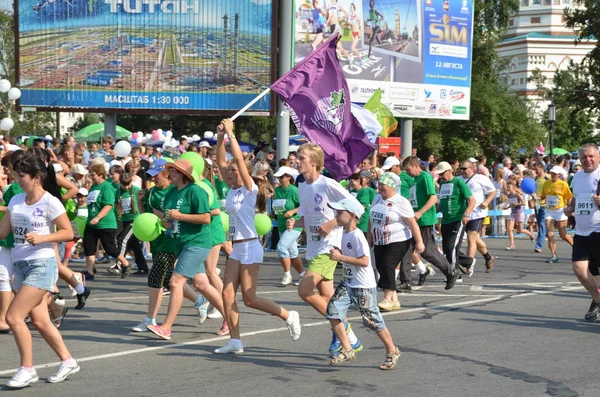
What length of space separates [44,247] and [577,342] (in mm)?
5083

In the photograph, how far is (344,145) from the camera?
1238cm

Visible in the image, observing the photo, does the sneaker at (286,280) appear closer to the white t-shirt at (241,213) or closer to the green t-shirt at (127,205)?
the green t-shirt at (127,205)

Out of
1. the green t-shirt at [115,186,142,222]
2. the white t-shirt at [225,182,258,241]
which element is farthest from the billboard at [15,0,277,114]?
the white t-shirt at [225,182,258,241]

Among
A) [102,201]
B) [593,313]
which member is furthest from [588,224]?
[102,201]

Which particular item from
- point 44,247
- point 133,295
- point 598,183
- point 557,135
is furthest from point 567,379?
point 557,135

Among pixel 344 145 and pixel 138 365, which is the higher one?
pixel 344 145

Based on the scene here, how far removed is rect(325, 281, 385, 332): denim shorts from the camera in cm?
792

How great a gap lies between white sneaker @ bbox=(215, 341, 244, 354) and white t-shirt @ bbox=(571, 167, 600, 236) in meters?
4.30

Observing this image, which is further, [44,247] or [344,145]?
[344,145]

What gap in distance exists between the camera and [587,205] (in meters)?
10.7

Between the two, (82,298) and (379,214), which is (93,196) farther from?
(379,214)

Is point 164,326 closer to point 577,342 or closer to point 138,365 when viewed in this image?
point 138,365

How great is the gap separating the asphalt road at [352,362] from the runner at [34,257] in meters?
0.24

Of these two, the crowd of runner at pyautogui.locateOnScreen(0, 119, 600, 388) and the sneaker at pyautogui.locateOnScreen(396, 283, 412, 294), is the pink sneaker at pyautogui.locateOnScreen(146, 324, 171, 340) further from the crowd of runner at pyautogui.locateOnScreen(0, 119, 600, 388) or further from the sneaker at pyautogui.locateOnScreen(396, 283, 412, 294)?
the sneaker at pyautogui.locateOnScreen(396, 283, 412, 294)
